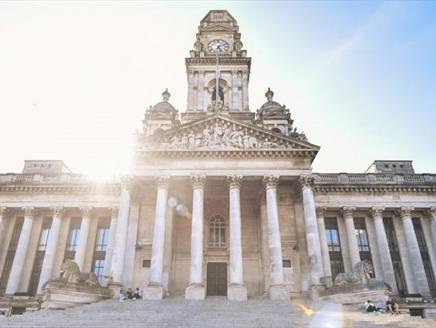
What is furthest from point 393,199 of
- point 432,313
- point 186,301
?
point 186,301

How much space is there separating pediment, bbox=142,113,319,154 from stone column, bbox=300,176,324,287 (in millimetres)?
3206

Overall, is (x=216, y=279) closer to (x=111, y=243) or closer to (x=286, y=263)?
(x=286, y=263)

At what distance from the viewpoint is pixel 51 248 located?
3238 centimetres

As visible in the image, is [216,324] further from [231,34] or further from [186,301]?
[231,34]

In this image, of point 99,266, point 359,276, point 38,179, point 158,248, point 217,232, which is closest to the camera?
point 359,276

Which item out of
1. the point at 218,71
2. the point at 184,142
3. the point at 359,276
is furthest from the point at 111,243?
the point at 218,71

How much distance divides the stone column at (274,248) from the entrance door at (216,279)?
6.83 metres

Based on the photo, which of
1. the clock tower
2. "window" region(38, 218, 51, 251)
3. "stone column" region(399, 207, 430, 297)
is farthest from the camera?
the clock tower

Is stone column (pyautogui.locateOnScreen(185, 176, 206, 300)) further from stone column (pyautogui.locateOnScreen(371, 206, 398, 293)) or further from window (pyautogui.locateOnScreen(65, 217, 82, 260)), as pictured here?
stone column (pyautogui.locateOnScreen(371, 206, 398, 293))

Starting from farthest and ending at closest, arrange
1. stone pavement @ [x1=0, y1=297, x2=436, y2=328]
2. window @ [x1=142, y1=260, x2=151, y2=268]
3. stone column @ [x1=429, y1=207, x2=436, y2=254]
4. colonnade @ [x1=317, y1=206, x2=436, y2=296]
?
1. stone column @ [x1=429, y1=207, x2=436, y2=254]
2. colonnade @ [x1=317, y1=206, x2=436, y2=296]
3. window @ [x1=142, y1=260, x2=151, y2=268]
4. stone pavement @ [x1=0, y1=297, x2=436, y2=328]

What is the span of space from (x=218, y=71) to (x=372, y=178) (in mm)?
21585

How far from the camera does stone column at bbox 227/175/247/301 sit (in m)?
23.6

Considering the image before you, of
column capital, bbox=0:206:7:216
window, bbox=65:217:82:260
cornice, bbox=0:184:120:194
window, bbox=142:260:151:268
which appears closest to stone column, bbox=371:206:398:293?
window, bbox=142:260:151:268

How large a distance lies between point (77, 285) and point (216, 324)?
10.6 metres
